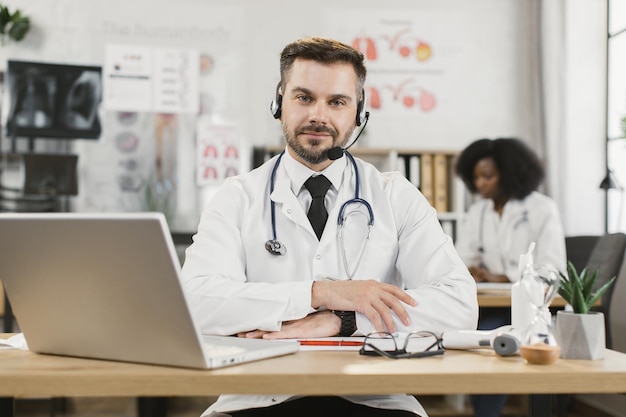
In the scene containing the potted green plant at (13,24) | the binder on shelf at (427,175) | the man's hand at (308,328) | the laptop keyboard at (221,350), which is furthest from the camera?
the binder on shelf at (427,175)

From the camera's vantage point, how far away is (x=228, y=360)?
1060 millimetres

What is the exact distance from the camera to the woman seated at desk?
361 cm

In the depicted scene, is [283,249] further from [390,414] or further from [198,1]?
[198,1]

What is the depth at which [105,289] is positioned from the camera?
1062mm

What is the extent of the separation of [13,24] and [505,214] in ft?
9.95

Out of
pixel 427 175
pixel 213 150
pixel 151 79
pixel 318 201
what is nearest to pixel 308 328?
pixel 318 201

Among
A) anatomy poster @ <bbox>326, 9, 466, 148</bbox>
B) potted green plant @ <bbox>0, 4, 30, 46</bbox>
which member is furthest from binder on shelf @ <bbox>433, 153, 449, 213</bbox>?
potted green plant @ <bbox>0, 4, 30, 46</bbox>

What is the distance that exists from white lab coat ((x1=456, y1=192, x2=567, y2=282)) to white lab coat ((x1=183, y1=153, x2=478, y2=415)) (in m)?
1.86

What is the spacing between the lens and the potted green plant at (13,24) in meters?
4.39

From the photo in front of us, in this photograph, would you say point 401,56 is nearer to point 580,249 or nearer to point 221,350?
point 580,249

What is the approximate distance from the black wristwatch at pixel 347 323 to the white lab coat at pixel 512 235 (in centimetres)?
219

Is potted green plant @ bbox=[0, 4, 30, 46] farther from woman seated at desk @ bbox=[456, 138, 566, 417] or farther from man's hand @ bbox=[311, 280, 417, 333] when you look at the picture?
man's hand @ bbox=[311, 280, 417, 333]

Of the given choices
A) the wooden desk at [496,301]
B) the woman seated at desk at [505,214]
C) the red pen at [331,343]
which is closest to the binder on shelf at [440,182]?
the woman seated at desk at [505,214]

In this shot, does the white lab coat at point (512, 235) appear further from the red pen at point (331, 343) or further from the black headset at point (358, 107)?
the red pen at point (331, 343)
